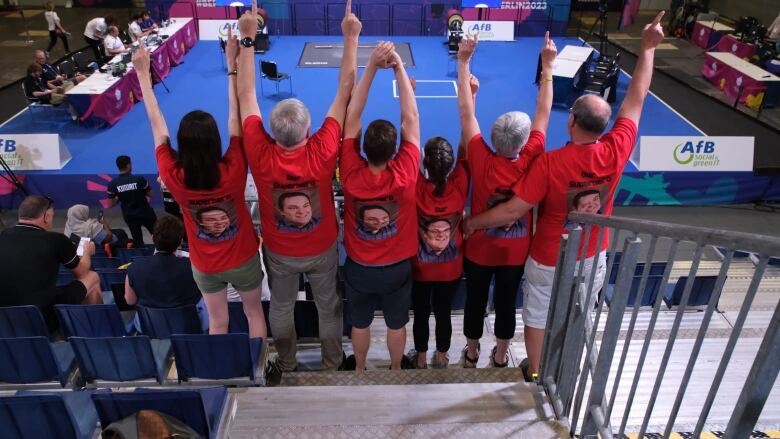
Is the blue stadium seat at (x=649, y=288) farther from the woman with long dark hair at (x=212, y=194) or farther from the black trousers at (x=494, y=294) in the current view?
the woman with long dark hair at (x=212, y=194)

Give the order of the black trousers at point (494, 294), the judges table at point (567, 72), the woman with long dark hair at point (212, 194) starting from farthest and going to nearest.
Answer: the judges table at point (567, 72), the black trousers at point (494, 294), the woman with long dark hair at point (212, 194)

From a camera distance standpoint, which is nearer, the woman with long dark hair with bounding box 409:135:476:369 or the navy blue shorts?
the woman with long dark hair with bounding box 409:135:476:369

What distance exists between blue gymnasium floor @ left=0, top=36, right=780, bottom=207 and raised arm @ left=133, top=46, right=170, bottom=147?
5.12 metres

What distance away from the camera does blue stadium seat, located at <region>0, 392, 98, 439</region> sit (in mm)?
2264

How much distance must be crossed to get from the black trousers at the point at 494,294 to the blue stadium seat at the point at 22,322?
2713mm

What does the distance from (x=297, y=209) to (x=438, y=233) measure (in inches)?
29.6

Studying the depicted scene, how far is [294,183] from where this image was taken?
107 inches

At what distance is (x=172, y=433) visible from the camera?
84.8 inches

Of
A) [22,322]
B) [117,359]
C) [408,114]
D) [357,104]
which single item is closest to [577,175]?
[408,114]

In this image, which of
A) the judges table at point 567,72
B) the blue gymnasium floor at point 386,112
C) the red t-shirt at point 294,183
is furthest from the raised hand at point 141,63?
the judges table at point 567,72

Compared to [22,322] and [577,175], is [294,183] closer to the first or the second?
[577,175]

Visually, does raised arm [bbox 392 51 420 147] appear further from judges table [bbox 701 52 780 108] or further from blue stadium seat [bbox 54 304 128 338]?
judges table [bbox 701 52 780 108]

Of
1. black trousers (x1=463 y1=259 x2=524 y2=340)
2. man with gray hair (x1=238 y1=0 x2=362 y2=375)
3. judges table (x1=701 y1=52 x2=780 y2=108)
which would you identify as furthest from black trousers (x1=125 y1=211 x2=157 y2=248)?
judges table (x1=701 y1=52 x2=780 y2=108)

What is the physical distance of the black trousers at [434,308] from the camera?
125 inches
